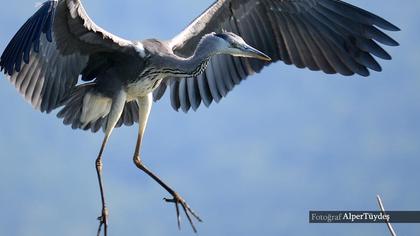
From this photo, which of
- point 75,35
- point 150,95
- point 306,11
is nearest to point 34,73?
point 75,35

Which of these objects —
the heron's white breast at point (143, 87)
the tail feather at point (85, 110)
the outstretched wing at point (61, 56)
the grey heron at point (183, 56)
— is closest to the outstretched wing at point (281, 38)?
the grey heron at point (183, 56)

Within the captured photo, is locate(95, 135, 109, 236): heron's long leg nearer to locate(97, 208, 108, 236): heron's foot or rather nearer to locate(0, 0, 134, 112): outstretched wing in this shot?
locate(97, 208, 108, 236): heron's foot

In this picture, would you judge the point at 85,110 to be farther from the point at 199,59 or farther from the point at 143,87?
the point at 199,59

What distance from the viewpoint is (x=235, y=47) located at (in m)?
8.54

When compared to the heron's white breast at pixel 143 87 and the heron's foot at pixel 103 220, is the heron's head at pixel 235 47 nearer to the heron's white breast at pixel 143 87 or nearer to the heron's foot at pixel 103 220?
the heron's white breast at pixel 143 87

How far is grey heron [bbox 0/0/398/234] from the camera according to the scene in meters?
8.65

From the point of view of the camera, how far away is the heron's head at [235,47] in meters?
8.49

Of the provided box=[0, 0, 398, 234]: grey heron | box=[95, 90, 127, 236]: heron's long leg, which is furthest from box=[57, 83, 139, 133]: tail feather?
box=[95, 90, 127, 236]: heron's long leg

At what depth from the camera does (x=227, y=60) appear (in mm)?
9625

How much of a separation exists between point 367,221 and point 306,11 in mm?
2776

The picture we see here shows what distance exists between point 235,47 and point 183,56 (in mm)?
1160

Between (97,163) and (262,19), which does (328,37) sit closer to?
(262,19)

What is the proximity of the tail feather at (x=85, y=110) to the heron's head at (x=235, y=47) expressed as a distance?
4.02 ft

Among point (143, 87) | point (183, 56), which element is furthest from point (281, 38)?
point (143, 87)
